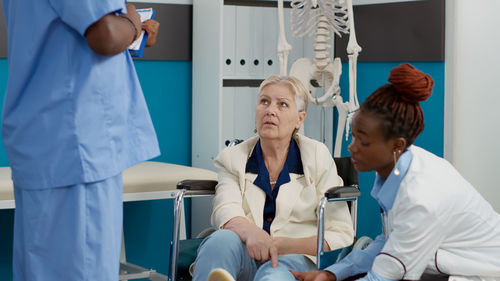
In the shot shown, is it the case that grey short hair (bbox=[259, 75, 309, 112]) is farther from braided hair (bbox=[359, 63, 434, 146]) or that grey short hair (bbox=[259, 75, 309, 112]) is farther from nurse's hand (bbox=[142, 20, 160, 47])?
braided hair (bbox=[359, 63, 434, 146])

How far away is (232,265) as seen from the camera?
2.18 m

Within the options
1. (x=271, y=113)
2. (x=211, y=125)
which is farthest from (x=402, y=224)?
(x=211, y=125)

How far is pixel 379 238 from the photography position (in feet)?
6.46

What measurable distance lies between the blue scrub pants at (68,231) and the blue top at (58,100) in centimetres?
3

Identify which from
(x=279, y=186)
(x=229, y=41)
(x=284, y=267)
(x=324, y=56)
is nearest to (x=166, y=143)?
(x=229, y=41)

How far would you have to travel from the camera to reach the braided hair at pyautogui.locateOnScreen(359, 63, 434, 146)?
1.67 meters

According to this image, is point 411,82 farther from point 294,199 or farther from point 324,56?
point 324,56

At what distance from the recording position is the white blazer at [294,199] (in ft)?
7.98

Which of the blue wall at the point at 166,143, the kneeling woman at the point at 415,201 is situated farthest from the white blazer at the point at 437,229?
the blue wall at the point at 166,143

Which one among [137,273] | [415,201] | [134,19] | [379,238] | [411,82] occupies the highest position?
[134,19]

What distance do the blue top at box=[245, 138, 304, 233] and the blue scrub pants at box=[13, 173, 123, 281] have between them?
76 cm

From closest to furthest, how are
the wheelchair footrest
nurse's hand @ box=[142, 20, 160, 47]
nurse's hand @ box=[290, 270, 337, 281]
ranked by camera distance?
nurse's hand @ box=[290, 270, 337, 281] < nurse's hand @ box=[142, 20, 160, 47] < the wheelchair footrest

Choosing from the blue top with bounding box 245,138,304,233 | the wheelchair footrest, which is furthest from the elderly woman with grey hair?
the wheelchair footrest

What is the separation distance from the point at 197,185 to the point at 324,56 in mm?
1152
